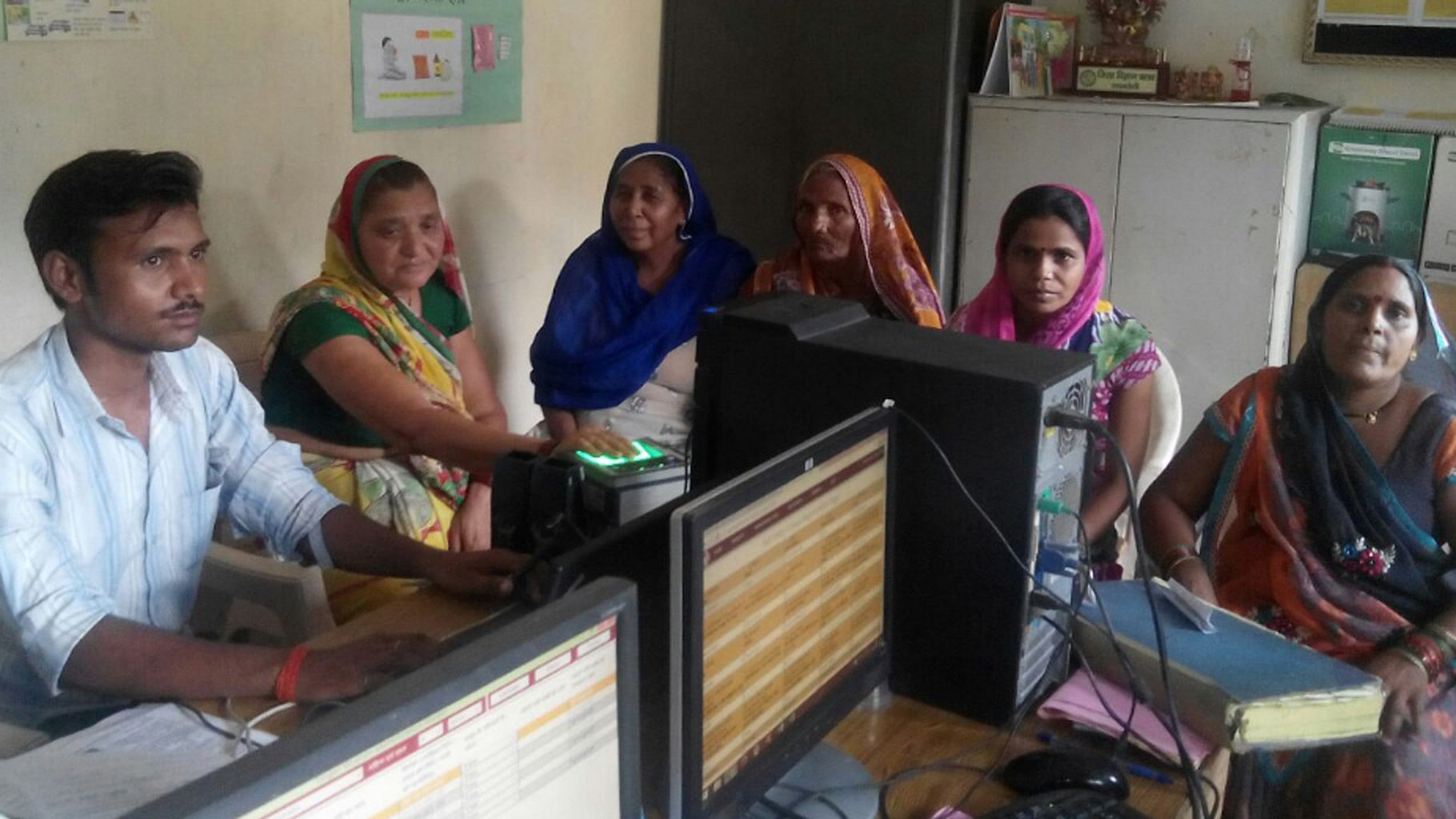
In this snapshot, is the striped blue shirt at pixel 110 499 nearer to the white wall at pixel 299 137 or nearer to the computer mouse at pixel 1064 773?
the white wall at pixel 299 137

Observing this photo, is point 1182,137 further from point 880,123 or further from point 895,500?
point 895,500

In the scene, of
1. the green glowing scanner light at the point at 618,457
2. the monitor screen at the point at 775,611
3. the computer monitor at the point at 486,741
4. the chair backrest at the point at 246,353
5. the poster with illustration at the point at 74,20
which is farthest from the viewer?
the chair backrest at the point at 246,353

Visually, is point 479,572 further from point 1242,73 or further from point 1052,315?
point 1242,73

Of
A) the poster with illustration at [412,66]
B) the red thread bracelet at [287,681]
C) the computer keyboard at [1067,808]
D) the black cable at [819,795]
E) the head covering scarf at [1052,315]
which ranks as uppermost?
the poster with illustration at [412,66]

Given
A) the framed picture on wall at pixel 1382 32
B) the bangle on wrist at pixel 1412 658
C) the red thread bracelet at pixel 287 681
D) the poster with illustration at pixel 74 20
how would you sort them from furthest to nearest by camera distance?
the framed picture on wall at pixel 1382 32 < the poster with illustration at pixel 74 20 < the bangle on wrist at pixel 1412 658 < the red thread bracelet at pixel 287 681

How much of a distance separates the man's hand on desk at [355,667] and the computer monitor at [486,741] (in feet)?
1.42

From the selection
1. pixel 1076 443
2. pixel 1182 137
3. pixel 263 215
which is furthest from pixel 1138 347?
pixel 263 215

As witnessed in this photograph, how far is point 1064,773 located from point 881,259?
5.16 feet

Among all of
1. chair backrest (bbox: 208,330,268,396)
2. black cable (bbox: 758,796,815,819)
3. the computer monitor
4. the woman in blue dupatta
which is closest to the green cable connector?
black cable (bbox: 758,796,815,819)

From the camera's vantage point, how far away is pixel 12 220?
2.21 meters

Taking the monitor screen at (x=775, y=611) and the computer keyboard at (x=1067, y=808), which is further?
the computer keyboard at (x=1067, y=808)

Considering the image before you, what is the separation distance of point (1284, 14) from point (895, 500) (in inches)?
117

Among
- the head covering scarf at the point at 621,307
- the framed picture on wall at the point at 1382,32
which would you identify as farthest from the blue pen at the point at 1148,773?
the framed picture on wall at the point at 1382,32

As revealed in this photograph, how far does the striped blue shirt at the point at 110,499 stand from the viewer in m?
1.39
